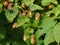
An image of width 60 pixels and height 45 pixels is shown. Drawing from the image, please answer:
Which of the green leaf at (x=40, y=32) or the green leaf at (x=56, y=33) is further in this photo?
the green leaf at (x=40, y=32)

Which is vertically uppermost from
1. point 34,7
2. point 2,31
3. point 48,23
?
point 34,7

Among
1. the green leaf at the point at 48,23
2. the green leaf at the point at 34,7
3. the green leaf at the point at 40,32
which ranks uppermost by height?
the green leaf at the point at 34,7

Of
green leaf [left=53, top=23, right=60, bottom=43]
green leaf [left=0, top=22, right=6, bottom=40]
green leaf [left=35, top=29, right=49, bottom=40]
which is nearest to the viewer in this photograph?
green leaf [left=53, top=23, right=60, bottom=43]

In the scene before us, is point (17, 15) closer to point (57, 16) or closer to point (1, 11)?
point (1, 11)

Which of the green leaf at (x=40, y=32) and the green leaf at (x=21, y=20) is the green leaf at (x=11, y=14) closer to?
the green leaf at (x=21, y=20)

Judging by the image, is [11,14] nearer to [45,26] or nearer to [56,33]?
[45,26]

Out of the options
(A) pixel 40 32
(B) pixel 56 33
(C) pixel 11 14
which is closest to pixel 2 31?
(C) pixel 11 14

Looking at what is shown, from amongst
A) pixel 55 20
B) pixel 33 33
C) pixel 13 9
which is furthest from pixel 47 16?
pixel 13 9

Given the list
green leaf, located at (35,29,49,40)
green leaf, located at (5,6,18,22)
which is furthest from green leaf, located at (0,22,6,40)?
green leaf, located at (35,29,49,40)

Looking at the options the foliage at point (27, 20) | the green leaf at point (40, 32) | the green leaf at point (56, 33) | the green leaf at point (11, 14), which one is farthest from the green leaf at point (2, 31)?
the green leaf at point (56, 33)

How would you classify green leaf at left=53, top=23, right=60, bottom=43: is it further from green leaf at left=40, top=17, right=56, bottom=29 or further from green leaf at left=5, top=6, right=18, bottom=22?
green leaf at left=5, top=6, right=18, bottom=22

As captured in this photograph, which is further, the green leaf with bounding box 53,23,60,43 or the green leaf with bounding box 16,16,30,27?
the green leaf with bounding box 16,16,30,27
